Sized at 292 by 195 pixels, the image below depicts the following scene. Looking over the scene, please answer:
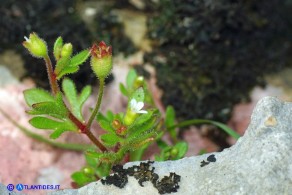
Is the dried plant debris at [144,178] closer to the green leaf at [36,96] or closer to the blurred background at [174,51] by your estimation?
the green leaf at [36,96]

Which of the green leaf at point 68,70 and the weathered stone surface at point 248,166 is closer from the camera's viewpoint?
the weathered stone surface at point 248,166

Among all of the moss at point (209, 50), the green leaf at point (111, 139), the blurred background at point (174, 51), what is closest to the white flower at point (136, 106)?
the green leaf at point (111, 139)

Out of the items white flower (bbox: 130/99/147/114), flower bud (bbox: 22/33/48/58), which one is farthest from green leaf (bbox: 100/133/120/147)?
flower bud (bbox: 22/33/48/58)

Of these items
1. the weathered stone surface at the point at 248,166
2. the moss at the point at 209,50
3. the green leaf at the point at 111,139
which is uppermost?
the moss at the point at 209,50

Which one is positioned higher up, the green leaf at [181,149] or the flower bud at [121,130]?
the green leaf at [181,149]

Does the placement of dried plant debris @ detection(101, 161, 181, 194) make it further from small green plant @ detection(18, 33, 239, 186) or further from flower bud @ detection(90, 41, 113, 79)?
flower bud @ detection(90, 41, 113, 79)

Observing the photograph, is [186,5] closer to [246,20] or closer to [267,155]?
[246,20]

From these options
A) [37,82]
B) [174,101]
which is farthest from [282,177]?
[37,82]
